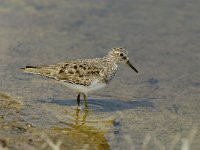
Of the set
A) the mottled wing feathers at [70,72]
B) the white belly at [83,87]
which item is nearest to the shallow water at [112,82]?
the white belly at [83,87]

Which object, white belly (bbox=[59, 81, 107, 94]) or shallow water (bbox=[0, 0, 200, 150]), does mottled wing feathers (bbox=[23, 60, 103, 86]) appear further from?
shallow water (bbox=[0, 0, 200, 150])

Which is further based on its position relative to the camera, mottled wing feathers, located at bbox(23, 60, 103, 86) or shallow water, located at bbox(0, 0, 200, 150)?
mottled wing feathers, located at bbox(23, 60, 103, 86)

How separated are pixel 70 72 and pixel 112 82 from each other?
1766mm

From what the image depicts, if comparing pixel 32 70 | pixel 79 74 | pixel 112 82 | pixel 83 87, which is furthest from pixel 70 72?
pixel 112 82

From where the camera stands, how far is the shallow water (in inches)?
356

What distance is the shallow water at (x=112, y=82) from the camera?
9039mm

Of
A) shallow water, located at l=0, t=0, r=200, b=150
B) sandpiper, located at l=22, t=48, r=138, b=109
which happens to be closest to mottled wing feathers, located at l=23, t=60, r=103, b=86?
sandpiper, located at l=22, t=48, r=138, b=109

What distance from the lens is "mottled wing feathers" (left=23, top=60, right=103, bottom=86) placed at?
1023 cm

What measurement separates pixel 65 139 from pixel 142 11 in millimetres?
7539

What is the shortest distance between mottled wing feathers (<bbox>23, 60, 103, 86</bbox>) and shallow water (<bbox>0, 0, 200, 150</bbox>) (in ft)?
1.48

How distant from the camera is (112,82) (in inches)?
467

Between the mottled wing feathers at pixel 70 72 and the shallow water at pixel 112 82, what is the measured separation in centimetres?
45

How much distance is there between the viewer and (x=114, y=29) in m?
14.6

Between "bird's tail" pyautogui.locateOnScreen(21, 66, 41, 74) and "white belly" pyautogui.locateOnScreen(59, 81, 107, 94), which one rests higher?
"bird's tail" pyautogui.locateOnScreen(21, 66, 41, 74)
